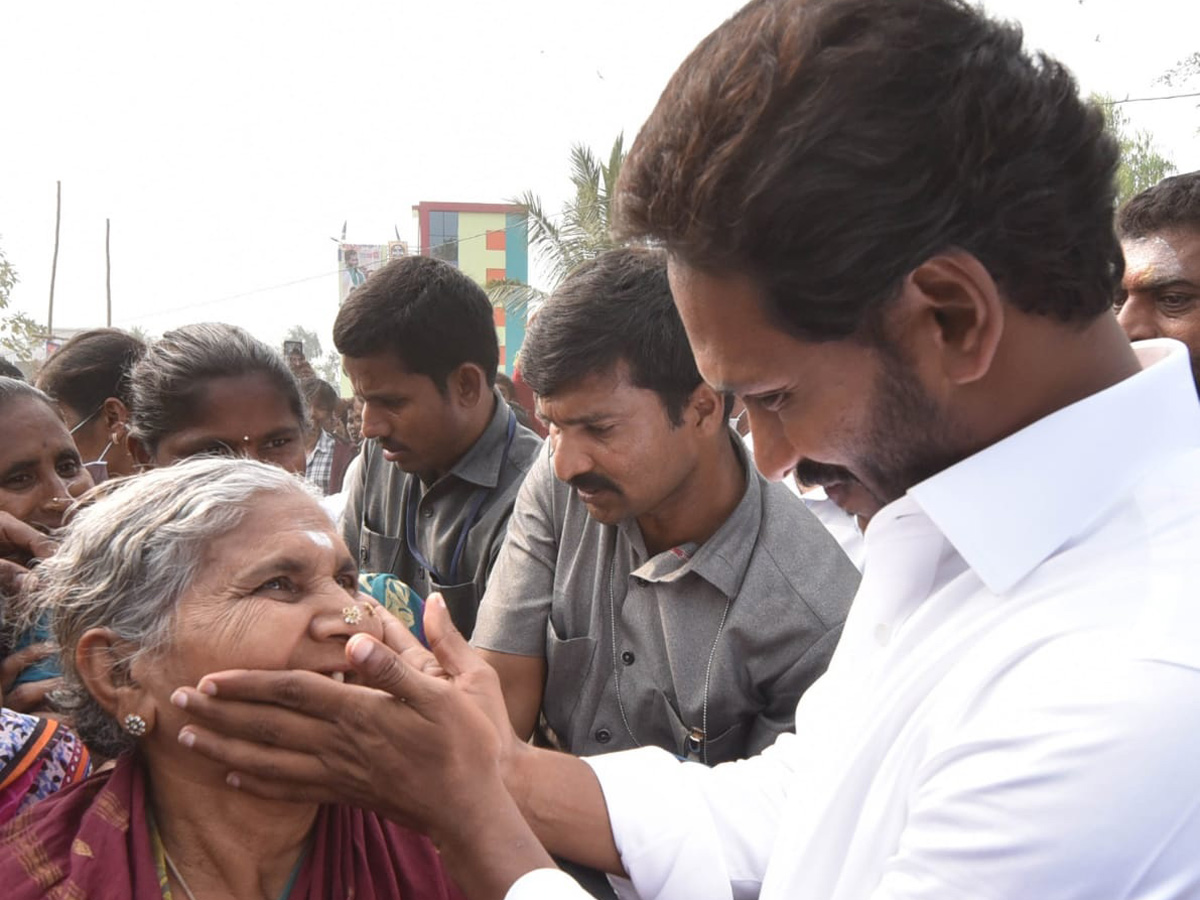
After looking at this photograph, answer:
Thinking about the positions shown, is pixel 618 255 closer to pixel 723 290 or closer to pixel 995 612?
pixel 723 290

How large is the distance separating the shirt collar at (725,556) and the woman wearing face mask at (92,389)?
8.73 feet

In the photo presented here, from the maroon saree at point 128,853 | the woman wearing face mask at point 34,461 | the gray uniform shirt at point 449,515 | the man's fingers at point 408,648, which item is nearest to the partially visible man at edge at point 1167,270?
the gray uniform shirt at point 449,515

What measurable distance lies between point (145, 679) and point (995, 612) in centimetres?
163

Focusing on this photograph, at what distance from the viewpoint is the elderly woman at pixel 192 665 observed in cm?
201

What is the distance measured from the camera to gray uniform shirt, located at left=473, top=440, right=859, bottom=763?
2701 mm

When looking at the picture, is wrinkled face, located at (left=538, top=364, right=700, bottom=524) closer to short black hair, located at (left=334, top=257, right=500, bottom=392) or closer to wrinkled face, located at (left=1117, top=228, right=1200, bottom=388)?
short black hair, located at (left=334, top=257, right=500, bottom=392)

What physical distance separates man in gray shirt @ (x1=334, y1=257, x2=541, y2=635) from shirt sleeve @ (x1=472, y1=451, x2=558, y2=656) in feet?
1.99

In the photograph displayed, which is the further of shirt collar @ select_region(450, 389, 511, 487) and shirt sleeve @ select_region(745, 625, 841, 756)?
shirt collar @ select_region(450, 389, 511, 487)

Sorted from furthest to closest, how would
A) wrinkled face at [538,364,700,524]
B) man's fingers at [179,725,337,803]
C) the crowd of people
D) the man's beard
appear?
wrinkled face at [538,364,700,524], man's fingers at [179,725,337,803], the man's beard, the crowd of people

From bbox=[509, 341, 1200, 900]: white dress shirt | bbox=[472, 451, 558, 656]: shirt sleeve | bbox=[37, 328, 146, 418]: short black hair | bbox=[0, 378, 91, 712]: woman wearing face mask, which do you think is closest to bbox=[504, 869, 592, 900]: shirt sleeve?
bbox=[509, 341, 1200, 900]: white dress shirt

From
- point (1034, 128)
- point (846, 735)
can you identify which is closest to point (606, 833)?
point (846, 735)

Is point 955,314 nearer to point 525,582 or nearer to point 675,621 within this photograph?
point 675,621

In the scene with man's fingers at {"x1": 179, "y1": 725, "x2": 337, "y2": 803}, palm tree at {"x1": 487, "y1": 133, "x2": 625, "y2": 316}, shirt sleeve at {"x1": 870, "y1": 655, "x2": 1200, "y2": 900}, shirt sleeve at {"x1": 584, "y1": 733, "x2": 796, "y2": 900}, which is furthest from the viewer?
palm tree at {"x1": 487, "y1": 133, "x2": 625, "y2": 316}

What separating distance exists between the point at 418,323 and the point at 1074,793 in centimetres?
323
